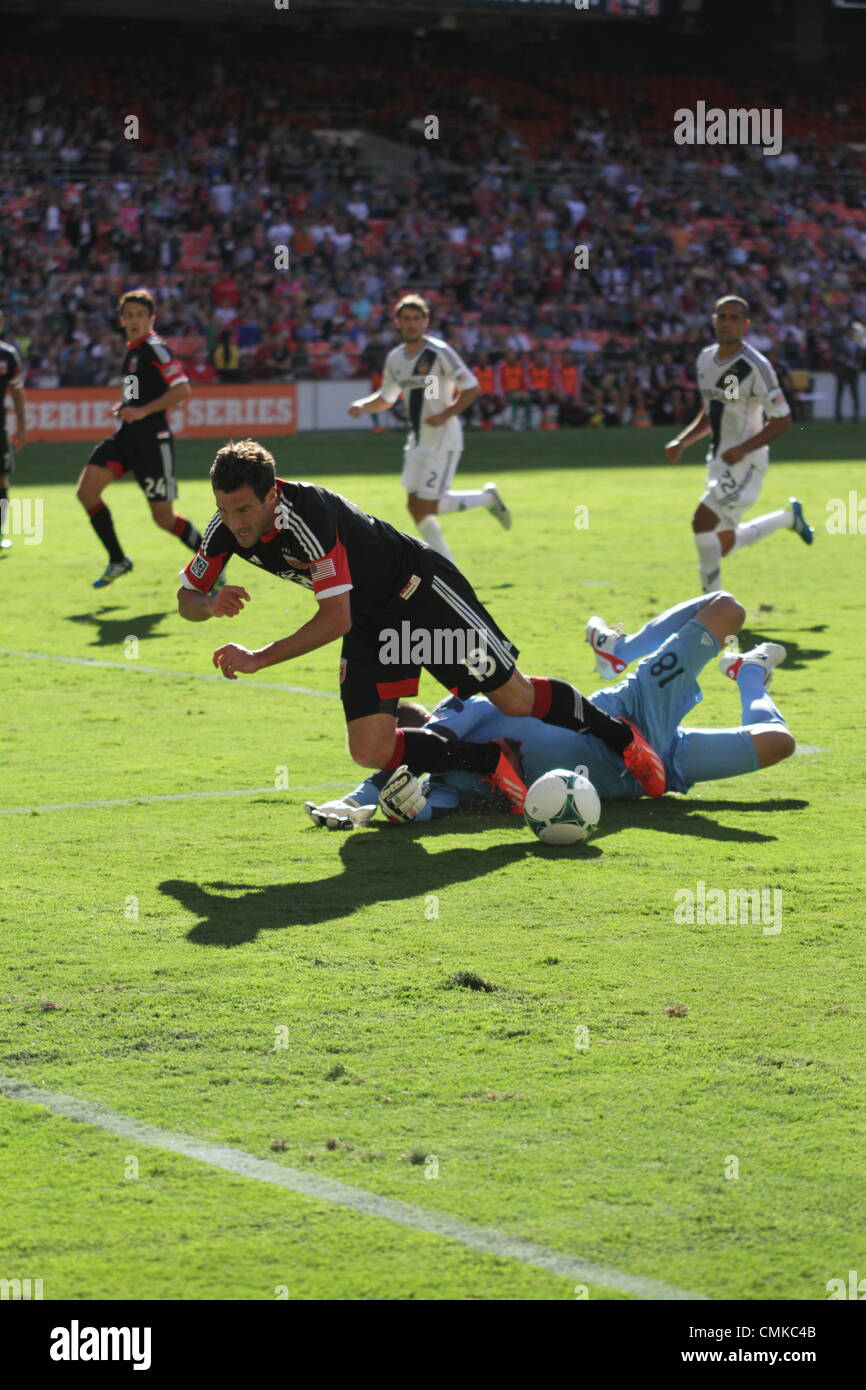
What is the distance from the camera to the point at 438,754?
7.49 m

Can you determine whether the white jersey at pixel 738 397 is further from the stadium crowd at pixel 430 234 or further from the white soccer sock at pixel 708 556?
the stadium crowd at pixel 430 234

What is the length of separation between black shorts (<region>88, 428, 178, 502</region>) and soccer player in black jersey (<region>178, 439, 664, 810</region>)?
23.5 ft

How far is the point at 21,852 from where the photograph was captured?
7.02 metres

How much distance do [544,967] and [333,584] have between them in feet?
6.18

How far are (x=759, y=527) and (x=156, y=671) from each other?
4852 mm

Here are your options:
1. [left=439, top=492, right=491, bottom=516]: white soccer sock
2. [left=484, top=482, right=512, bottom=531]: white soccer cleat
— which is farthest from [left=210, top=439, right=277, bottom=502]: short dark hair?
[left=484, top=482, right=512, bottom=531]: white soccer cleat

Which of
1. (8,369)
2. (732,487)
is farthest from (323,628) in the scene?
(8,369)

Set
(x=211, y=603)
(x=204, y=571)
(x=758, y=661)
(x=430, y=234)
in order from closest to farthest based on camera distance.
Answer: (x=211, y=603)
(x=204, y=571)
(x=758, y=661)
(x=430, y=234)

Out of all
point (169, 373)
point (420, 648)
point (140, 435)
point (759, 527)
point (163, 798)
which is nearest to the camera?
point (420, 648)

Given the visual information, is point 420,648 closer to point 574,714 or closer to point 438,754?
point 438,754

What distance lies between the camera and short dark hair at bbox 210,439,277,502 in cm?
650

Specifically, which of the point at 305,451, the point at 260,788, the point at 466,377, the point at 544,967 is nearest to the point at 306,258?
the point at 305,451

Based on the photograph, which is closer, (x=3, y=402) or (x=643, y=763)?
(x=643, y=763)
